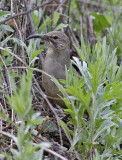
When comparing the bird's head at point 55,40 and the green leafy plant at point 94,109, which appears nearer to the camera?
the green leafy plant at point 94,109

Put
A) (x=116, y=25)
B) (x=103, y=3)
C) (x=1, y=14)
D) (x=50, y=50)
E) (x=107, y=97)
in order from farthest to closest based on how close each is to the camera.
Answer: (x=103, y=3), (x=116, y=25), (x=50, y=50), (x=1, y=14), (x=107, y=97)

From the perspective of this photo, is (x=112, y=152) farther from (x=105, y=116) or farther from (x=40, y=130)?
(x=40, y=130)

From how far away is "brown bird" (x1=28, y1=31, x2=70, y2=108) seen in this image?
3.97 metres

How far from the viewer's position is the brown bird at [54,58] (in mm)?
3971

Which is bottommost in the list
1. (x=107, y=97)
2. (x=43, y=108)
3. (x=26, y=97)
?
(x=43, y=108)

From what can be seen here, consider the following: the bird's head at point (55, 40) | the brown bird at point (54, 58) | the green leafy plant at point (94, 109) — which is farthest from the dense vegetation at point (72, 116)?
the bird's head at point (55, 40)

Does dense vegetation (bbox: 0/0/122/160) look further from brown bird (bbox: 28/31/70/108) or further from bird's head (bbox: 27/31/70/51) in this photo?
bird's head (bbox: 27/31/70/51)

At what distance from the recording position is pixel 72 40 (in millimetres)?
5188

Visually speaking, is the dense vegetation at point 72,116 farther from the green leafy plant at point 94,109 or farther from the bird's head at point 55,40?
the bird's head at point 55,40

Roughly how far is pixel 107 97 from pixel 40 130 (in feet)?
2.51

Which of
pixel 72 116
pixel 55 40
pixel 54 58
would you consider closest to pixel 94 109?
pixel 72 116

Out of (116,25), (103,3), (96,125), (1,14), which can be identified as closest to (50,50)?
(1,14)

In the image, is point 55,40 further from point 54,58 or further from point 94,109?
point 94,109

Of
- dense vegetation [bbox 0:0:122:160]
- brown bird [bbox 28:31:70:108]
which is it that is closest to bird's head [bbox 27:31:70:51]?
brown bird [bbox 28:31:70:108]
